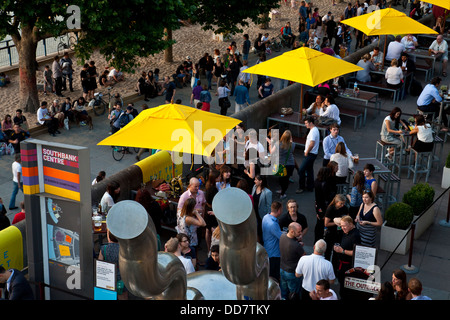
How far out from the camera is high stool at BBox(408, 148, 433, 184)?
46.5ft

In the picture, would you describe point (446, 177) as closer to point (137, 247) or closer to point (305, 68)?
point (305, 68)

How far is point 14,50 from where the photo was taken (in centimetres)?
3014

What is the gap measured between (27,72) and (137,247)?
2136 cm

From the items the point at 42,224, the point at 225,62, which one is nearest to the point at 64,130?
the point at 225,62

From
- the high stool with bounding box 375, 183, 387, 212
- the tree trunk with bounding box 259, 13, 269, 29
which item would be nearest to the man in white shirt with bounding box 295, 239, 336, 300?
the high stool with bounding box 375, 183, 387, 212

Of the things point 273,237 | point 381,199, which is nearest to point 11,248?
point 273,237

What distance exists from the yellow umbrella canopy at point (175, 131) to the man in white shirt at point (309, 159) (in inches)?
77.7

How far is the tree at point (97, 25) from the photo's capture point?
2006 cm

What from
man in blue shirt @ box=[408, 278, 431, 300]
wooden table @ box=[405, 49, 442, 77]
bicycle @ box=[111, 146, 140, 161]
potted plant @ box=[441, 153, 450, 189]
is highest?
wooden table @ box=[405, 49, 442, 77]

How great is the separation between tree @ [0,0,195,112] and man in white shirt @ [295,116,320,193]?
9203mm

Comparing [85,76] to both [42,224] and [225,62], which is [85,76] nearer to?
[225,62]

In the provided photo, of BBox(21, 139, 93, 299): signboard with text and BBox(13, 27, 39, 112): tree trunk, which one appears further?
BBox(13, 27, 39, 112): tree trunk

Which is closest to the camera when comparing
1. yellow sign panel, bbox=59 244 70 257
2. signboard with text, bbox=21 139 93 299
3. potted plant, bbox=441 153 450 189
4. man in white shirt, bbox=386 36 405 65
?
signboard with text, bbox=21 139 93 299

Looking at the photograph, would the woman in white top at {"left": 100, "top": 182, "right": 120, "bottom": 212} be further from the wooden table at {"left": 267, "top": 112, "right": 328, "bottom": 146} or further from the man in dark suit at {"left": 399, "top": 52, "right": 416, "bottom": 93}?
the man in dark suit at {"left": 399, "top": 52, "right": 416, "bottom": 93}
